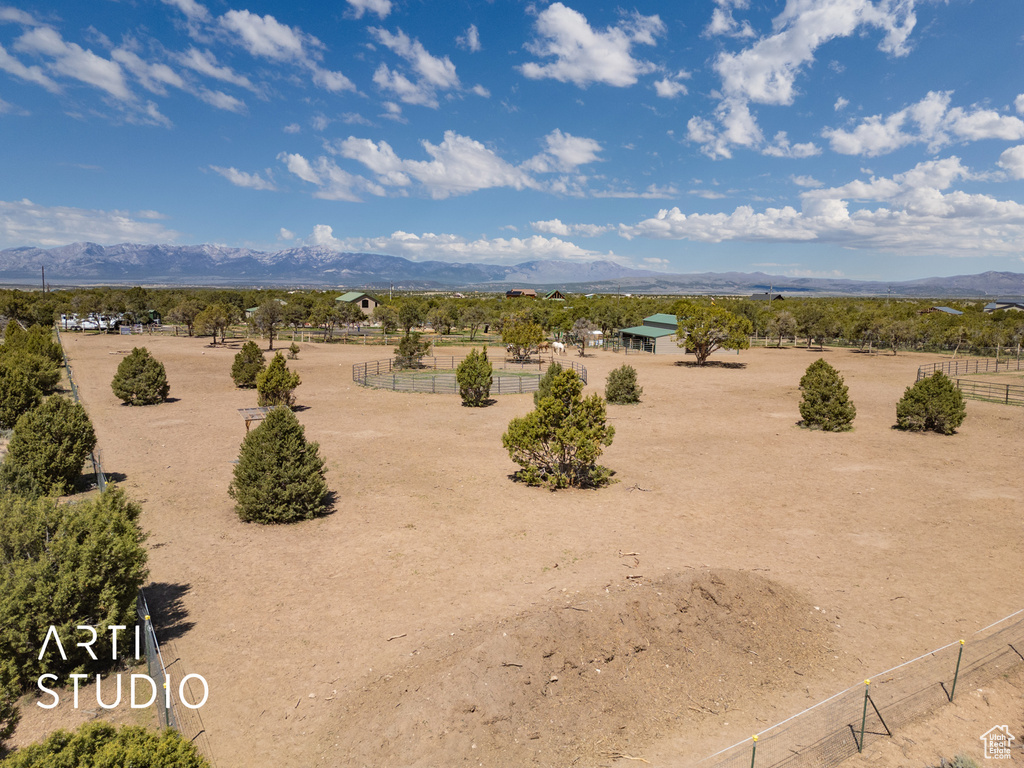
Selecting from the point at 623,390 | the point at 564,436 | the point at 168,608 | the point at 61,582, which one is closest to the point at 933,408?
the point at 623,390

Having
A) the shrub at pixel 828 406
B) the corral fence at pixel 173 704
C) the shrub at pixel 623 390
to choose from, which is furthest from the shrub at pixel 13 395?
the shrub at pixel 828 406

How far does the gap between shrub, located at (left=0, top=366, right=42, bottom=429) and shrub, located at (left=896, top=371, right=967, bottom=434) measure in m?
36.3

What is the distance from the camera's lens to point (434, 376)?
4056 centimetres

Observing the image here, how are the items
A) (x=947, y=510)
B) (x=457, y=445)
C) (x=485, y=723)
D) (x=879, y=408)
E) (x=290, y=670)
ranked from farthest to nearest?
(x=879, y=408), (x=457, y=445), (x=947, y=510), (x=290, y=670), (x=485, y=723)

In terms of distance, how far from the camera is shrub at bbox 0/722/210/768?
4191mm

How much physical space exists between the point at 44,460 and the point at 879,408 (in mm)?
36478

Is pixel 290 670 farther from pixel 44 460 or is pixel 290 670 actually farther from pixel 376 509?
pixel 44 460

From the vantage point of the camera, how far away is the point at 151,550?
12047 mm

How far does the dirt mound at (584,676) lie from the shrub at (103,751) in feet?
8.49

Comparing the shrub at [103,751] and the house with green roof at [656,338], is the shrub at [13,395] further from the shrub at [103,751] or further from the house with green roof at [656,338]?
the house with green roof at [656,338]

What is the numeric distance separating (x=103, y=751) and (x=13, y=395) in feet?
75.4

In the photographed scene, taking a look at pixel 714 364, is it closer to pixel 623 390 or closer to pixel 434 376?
pixel 623 390

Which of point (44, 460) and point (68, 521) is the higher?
point (68, 521)

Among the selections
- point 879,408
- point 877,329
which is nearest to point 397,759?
point 879,408
